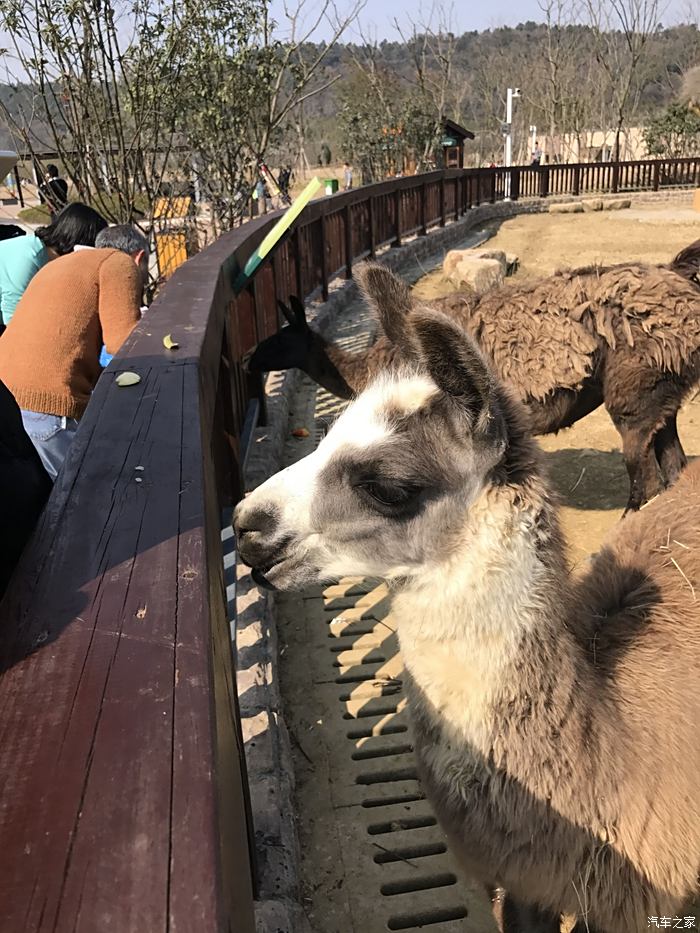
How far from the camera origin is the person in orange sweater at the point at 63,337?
3195mm

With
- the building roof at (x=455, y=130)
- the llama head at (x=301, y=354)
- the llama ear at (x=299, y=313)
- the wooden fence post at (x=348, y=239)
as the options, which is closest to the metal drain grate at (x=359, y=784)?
the llama head at (x=301, y=354)

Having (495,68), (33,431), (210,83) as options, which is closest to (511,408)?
(33,431)

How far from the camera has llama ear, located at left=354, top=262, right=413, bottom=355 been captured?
2.18m

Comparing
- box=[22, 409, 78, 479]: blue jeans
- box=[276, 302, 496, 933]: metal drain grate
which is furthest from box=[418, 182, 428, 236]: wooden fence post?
box=[22, 409, 78, 479]: blue jeans

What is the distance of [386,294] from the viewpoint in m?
2.20

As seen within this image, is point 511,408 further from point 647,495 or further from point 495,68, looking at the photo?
point 495,68

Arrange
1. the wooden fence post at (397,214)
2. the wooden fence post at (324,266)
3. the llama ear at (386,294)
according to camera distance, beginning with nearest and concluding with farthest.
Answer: the llama ear at (386,294) < the wooden fence post at (324,266) < the wooden fence post at (397,214)

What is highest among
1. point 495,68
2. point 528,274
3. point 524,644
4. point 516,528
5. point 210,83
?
point 495,68

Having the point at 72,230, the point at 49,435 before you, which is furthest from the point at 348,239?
the point at 49,435

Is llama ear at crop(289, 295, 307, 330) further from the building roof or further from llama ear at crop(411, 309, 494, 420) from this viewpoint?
the building roof

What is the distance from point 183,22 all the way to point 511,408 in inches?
319

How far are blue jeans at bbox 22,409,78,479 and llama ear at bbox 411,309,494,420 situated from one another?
1985 mm

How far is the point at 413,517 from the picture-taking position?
1.89 meters

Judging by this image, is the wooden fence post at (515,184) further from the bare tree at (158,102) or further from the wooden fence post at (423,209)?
the bare tree at (158,102)
